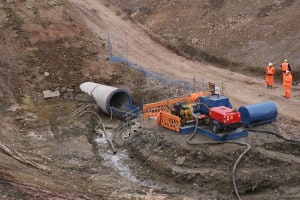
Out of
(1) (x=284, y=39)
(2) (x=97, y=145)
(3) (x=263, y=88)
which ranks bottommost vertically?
(2) (x=97, y=145)

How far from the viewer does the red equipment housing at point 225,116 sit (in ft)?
48.5

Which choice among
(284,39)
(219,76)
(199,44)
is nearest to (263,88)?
(219,76)

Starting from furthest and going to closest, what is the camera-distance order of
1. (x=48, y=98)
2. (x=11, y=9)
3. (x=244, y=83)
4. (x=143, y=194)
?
1. (x=11, y=9)
2. (x=244, y=83)
3. (x=48, y=98)
4. (x=143, y=194)

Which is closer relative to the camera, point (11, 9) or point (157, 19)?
point (11, 9)

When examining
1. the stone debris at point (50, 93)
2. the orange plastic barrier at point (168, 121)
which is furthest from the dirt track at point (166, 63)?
the stone debris at point (50, 93)

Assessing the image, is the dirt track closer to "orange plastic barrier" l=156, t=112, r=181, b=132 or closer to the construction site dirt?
the construction site dirt

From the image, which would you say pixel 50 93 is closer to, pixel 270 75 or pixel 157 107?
pixel 157 107

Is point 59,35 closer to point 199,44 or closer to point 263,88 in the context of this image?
point 199,44

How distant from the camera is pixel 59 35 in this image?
2614 centimetres

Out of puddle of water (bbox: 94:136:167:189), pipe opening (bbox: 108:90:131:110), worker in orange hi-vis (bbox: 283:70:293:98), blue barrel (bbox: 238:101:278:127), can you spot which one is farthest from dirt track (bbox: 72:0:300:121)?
puddle of water (bbox: 94:136:167:189)

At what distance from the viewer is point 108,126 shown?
20016 mm

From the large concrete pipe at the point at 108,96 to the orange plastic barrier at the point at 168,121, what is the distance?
137 inches

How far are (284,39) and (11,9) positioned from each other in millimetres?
15275

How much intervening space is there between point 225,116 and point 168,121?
2.62 meters
